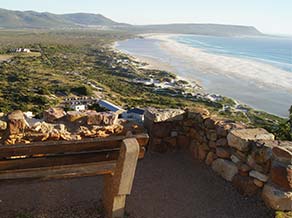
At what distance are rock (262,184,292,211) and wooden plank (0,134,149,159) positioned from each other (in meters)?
1.71

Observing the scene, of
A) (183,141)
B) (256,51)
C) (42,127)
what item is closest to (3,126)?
(42,127)

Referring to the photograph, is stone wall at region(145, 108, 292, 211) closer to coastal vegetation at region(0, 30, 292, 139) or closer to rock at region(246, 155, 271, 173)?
rock at region(246, 155, 271, 173)

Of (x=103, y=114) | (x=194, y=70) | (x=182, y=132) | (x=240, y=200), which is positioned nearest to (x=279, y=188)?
(x=240, y=200)

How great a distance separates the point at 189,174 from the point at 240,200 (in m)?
0.96

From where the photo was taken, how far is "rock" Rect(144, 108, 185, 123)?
604cm

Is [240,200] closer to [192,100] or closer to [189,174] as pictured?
[189,174]

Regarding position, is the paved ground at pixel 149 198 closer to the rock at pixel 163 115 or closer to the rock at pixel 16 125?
the rock at pixel 16 125

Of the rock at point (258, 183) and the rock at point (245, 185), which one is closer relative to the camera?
the rock at point (258, 183)

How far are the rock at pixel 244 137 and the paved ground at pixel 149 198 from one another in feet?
2.09

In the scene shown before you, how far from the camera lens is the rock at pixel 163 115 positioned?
6043 mm

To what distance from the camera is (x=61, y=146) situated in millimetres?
3809

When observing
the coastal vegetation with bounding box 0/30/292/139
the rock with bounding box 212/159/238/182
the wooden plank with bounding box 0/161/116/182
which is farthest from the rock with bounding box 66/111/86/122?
the coastal vegetation with bounding box 0/30/292/139

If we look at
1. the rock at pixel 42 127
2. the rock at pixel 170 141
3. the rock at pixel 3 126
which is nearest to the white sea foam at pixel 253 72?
the rock at pixel 170 141

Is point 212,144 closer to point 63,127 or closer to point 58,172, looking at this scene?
point 63,127
